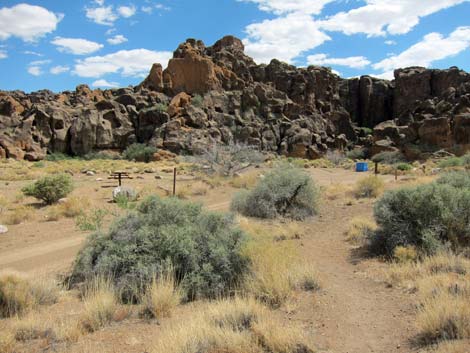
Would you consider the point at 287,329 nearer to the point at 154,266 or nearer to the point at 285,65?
the point at 154,266

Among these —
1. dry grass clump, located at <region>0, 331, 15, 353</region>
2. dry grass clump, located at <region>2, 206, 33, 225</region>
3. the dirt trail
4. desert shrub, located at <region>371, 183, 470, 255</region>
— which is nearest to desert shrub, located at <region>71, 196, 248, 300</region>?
the dirt trail

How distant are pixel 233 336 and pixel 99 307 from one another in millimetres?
2104

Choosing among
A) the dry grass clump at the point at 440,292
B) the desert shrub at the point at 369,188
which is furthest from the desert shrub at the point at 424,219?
the desert shrub at the point at 369,188

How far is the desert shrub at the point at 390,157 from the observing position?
46691mm

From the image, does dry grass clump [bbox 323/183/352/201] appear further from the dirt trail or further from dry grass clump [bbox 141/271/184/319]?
dry grass clump [bbox 141/271/184/319]

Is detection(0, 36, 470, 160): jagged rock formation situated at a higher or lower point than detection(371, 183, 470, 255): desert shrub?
higher

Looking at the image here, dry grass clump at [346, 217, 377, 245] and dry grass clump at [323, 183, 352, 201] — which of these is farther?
dry grass clump at [323, 183, 352, 201]

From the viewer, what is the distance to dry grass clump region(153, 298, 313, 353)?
4.23m

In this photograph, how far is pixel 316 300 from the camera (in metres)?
5.88

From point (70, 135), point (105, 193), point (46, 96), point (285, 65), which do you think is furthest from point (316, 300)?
point (46, 96)

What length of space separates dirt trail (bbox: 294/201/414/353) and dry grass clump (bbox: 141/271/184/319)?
181 centimetres

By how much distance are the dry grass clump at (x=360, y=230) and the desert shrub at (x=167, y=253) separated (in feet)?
12.2

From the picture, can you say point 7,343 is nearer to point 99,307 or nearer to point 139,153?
point 99,307

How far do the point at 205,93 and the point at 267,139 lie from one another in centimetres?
1248
